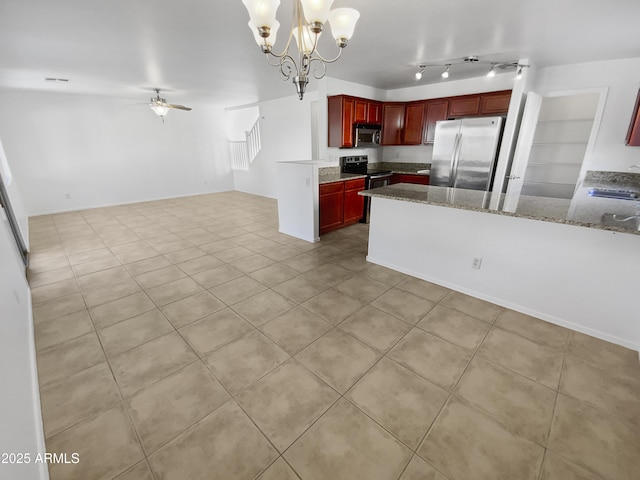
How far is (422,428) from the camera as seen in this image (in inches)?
57.6

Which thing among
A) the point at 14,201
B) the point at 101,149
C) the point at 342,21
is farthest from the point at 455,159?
the point at 101,149

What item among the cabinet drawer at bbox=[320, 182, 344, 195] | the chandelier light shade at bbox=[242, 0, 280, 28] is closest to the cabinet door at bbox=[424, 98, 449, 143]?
the cabinet drawer at bbox=[320, 182, 344, 195]

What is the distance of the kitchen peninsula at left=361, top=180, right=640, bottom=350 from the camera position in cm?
202

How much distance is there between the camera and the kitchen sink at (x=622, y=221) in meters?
1.79

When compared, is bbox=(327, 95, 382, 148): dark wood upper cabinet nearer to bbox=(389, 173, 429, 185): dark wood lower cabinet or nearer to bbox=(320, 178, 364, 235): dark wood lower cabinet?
bbox=(320, 178, 364, 235): dark wood lower cabinet

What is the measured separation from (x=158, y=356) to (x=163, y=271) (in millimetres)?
1570

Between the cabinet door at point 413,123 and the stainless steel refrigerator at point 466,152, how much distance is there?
620 mm

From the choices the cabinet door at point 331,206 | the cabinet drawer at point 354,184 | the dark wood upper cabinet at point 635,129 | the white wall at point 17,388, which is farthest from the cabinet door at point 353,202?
the white wall at point 17,388

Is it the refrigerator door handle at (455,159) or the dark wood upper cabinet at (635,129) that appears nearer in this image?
the dark wood upper cabinet at (635,129)

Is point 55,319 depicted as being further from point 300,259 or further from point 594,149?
point 594,149

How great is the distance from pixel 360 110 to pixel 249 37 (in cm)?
255

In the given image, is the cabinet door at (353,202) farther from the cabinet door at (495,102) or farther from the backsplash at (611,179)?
the backsplash at (611,179)


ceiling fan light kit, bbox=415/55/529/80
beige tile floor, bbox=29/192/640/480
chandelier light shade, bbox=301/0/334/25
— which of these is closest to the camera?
beige tile floor, bbox=29/192/640/480

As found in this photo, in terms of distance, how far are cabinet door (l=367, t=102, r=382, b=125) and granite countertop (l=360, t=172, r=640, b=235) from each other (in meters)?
2.68
